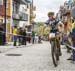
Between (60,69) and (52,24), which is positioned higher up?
(52,24)

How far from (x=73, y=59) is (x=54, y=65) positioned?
61.2 inches

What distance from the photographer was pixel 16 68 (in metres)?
12.4

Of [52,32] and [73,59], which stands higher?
[52,32]

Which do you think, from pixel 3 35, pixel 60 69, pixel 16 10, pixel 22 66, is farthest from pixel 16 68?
pixel 16 10

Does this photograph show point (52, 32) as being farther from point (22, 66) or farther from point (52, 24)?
point (22, 66)

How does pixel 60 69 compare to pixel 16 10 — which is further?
pixel 16 10

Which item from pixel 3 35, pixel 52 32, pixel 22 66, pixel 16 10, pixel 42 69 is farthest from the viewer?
pixel 16 10

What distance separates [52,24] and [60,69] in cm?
275

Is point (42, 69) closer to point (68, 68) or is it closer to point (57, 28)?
point (68, 68)

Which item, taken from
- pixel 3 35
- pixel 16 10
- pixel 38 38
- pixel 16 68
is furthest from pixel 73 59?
pixel 16 10

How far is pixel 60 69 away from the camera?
485 inches

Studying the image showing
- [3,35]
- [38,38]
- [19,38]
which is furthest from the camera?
[38,38]

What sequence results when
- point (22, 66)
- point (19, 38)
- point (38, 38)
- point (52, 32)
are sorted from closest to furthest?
point (22, 66) < point (52, 32) < point (19, 38) < point (38, 38)

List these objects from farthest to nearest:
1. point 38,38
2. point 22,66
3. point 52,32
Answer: point 38,38 < point 52,32 < point 22,66
